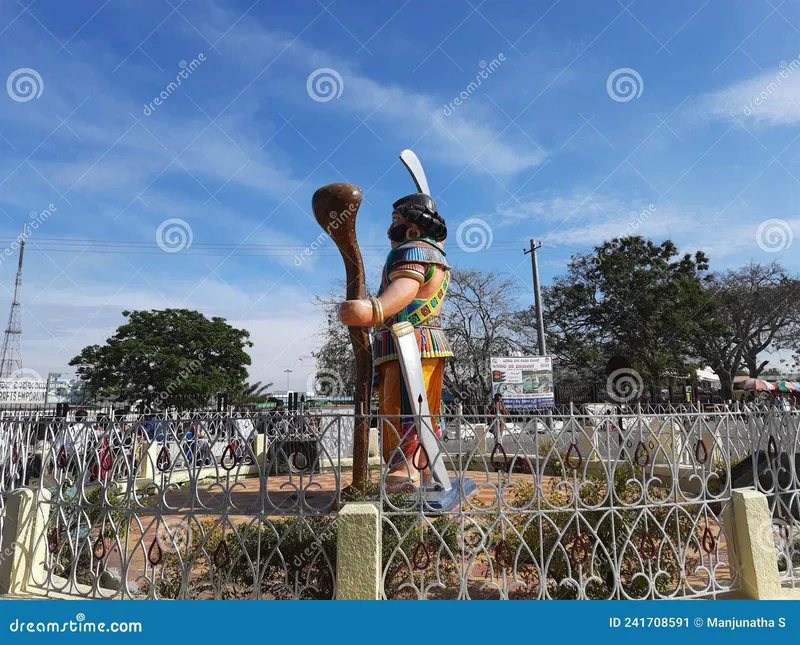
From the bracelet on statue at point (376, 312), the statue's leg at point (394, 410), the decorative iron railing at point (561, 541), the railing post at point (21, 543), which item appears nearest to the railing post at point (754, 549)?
the decorative iron railing at point (561, 541)

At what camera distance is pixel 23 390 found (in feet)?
129

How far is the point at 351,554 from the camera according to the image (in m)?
3.24

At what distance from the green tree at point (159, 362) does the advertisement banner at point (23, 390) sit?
18119 millimetres

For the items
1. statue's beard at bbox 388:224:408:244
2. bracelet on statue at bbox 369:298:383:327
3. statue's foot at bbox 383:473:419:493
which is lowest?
statue's foot at bbox 383:473:419:493

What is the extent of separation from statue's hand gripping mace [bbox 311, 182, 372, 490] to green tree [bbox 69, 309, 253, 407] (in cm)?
1985

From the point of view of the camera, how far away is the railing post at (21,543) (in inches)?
151

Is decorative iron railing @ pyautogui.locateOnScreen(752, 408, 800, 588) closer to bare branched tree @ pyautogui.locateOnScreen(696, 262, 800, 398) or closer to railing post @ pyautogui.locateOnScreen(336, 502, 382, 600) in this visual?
railing post @ pyautogui.locateOnScreen(336, 502, 382, 600)

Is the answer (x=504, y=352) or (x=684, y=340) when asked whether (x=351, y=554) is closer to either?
(x=504, y=352)

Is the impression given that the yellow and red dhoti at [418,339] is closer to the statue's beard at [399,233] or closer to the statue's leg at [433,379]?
the statue's leg at [433,379]

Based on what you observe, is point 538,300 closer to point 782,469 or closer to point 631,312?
point 631,312

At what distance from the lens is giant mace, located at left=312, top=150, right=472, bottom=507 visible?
534 centimetres

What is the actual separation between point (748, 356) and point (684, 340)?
28.4 feet

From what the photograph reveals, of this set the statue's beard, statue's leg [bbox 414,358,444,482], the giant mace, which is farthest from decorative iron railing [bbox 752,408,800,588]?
the statue's beard

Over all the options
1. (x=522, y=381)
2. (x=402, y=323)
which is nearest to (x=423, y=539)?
(x=402, y=323)
